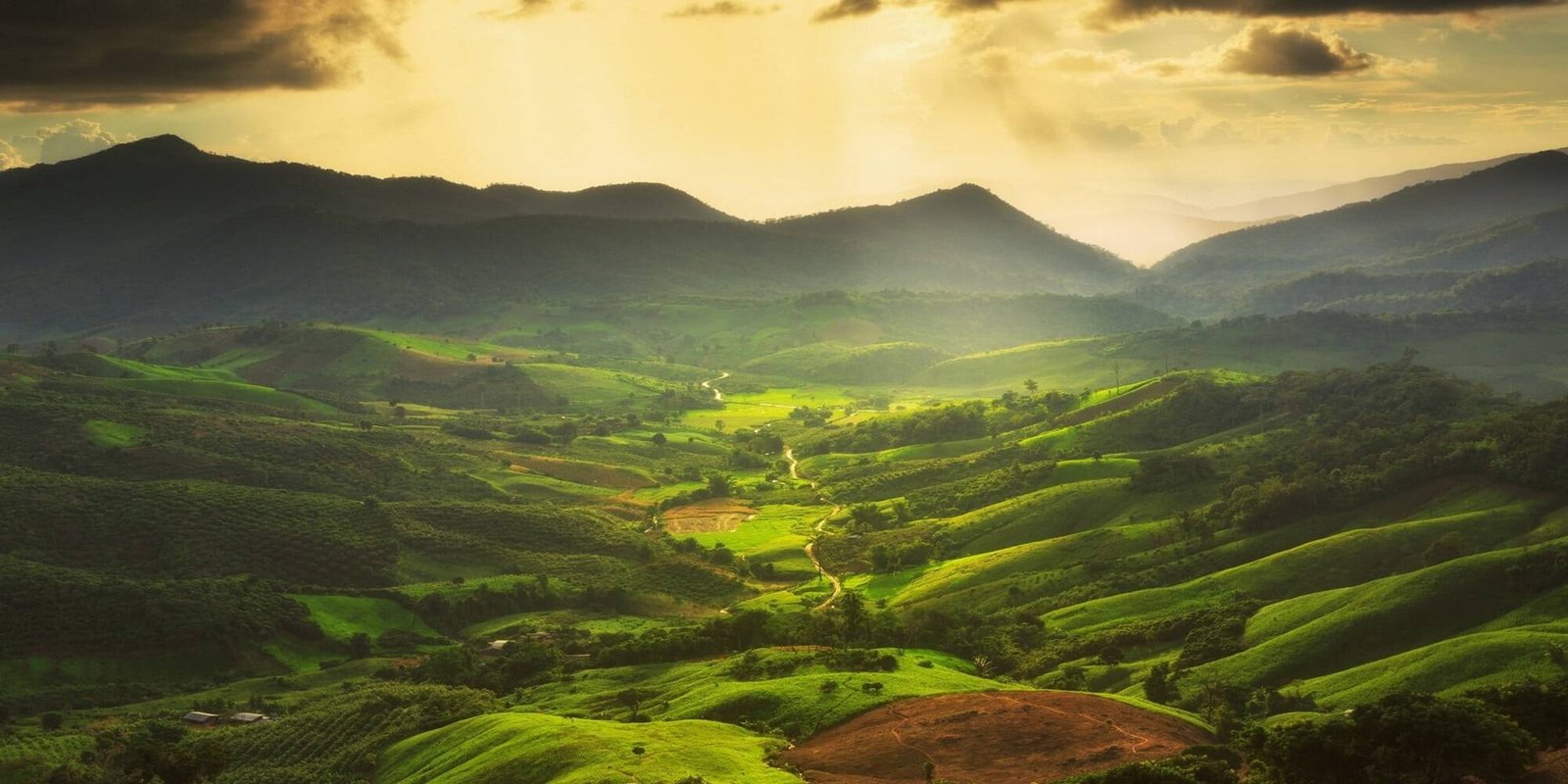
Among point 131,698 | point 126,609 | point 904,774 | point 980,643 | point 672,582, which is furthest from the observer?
point 672,582

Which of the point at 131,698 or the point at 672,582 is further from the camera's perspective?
the point at 672,582

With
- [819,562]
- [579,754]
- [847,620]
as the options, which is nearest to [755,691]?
[579,754]

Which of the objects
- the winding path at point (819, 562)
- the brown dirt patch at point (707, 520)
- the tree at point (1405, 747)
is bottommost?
the winding path at point (819, 562)

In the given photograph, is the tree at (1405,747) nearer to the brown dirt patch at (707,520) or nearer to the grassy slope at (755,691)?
the grassy slope at (755,691)

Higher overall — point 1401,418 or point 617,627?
point 1401,418

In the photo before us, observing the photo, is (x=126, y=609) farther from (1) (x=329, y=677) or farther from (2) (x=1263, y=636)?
(2) (x=1263, y=636)

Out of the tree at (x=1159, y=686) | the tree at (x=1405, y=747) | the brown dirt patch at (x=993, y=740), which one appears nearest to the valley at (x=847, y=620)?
the tree at (x=1405, y=747)

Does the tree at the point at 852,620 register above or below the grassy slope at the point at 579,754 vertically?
below

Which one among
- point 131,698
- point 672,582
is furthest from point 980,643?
point 131,698

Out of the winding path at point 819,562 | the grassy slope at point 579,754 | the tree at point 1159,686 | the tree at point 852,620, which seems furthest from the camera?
the winding path at point 819,562
